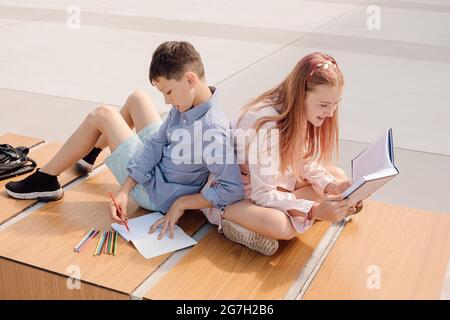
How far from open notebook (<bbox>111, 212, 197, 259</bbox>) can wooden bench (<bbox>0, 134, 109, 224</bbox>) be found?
0.44 meters

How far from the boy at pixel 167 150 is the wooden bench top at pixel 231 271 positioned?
0.16 meters

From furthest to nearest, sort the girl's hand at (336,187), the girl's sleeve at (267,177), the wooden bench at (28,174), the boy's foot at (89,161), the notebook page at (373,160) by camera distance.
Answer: the boy's foot at (89,161) < the wooden bench at (28,174) < the girl's hand at (336,187) < the girl's sleeve at (267,177) < the notebook page at (373,160)

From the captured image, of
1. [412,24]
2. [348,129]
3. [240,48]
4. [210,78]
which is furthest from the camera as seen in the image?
[412,24]

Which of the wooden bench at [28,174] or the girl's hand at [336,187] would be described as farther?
the wooden bench at [28,174]

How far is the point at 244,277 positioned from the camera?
2158 mm

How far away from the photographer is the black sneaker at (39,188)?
104 inches

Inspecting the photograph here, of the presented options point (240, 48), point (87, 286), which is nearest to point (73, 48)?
point (240, 48)

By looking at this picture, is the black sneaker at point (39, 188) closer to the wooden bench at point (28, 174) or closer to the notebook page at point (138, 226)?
the wooden bench at point (28, 174)

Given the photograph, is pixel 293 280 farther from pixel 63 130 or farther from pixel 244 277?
pixel 63 130

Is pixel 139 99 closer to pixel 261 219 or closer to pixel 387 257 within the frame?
pixel 261 219

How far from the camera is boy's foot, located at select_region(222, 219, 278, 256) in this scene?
2.27 metres

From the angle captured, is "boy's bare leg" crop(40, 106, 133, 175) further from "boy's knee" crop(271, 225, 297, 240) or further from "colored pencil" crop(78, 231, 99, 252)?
"boy's knee" crop(271, 225, 297, 240)

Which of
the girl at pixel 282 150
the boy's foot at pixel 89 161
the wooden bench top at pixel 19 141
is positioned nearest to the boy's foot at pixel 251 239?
the girl at pixel 282 150

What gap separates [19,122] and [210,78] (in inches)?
60.3
